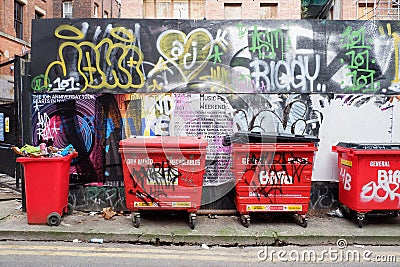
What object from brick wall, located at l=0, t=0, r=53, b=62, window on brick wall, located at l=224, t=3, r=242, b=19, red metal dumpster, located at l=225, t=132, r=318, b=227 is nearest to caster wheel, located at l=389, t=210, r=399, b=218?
red metal dumpster, located at l=225, t=132, r=318, b=227

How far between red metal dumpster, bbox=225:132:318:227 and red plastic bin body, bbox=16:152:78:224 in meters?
2.66

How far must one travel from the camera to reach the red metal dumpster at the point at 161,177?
5531 mm

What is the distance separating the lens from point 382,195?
5625 mm

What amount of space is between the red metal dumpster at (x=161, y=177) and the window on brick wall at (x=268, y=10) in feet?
55.7

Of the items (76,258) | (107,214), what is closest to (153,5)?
(107,214)

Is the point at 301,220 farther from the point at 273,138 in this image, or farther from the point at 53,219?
the point at 53,219

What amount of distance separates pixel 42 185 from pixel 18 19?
20084 millimetres

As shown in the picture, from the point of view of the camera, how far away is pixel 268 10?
68.9 ft

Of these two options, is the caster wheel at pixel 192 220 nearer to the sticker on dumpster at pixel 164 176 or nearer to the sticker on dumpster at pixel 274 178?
the sticker on dumpster at pixel 164 176

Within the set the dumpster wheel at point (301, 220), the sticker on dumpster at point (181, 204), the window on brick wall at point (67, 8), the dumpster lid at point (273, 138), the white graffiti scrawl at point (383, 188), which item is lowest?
the dumpster wheel at point (301, 220)

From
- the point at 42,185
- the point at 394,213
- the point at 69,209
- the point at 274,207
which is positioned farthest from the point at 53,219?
the point at 394,213

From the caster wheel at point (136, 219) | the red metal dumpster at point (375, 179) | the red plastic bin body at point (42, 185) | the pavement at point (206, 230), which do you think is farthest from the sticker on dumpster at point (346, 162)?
the red plastic bin body at point (42, 185)

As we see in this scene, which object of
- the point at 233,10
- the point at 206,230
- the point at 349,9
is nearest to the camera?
the point at 206,230

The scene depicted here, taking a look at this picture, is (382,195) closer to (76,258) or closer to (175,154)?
(175,154)
